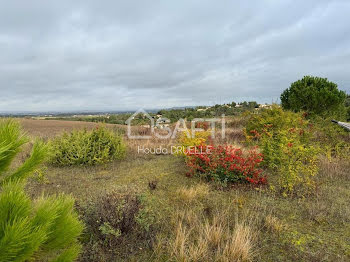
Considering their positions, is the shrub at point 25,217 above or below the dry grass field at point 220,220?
above

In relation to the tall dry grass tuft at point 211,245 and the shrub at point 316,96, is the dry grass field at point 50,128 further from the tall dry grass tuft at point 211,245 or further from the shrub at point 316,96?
the shrub at point 316,96

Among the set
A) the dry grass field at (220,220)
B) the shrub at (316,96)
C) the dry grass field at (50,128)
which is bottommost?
the dry grass field at (220,220)

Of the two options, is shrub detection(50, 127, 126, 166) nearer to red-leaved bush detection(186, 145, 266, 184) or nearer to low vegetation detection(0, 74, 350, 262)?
low vegetation detection(0, 74, 350, 262)

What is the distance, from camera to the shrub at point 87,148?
6836 mm

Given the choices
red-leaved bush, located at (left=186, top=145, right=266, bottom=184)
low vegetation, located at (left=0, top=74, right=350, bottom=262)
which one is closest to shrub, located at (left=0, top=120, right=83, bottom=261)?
low vegetation, located at (left=0, top=74, right=350, bottom=262)

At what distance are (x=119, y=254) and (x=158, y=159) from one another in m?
5.22

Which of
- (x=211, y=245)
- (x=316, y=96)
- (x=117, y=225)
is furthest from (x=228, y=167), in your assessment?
(x=316, y=96)

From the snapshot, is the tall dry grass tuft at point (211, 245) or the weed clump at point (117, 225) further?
the weed clump at point (117, 225)

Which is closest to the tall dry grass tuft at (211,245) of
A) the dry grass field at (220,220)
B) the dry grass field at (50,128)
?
the dry grass field at (220,220)

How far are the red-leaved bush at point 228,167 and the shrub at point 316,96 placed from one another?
36.8ft

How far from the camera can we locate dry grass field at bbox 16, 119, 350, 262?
2.58 meters

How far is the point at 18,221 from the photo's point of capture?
108 centimetres

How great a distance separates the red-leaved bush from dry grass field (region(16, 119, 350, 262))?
0.27 meters

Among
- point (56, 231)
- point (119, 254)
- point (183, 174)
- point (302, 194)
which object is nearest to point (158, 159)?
point (183, 174)
